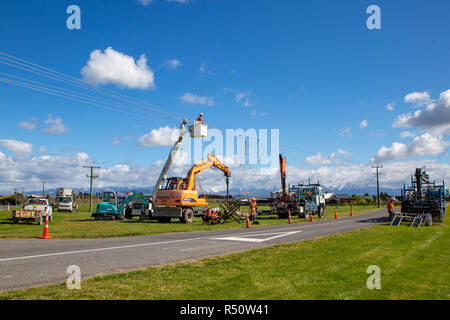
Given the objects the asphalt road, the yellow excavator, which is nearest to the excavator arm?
the yellow excavator

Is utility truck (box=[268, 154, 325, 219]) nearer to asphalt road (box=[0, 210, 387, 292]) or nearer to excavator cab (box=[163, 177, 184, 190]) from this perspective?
excavator cab (box=[163, 177, 184, 190])

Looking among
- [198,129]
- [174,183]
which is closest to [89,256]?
[174,183]

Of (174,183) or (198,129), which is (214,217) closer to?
(174,183)

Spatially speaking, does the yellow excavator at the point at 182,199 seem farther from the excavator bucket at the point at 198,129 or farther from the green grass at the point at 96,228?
the excavator bucket at the point at 198,129

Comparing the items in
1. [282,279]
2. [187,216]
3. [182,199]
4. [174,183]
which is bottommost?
[187,216]

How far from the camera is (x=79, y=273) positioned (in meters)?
7.55

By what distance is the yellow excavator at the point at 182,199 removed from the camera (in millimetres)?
25016

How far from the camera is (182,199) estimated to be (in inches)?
984

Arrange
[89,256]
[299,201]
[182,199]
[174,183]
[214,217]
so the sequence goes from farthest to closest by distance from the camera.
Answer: [299,201], [174,183], [182,199], [214,217], [89,256]

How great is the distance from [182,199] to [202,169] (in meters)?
3.39

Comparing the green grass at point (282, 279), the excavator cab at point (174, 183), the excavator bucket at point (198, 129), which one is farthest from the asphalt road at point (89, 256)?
the excavator bucket at point (198, 129)

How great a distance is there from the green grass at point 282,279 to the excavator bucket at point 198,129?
752 inches
